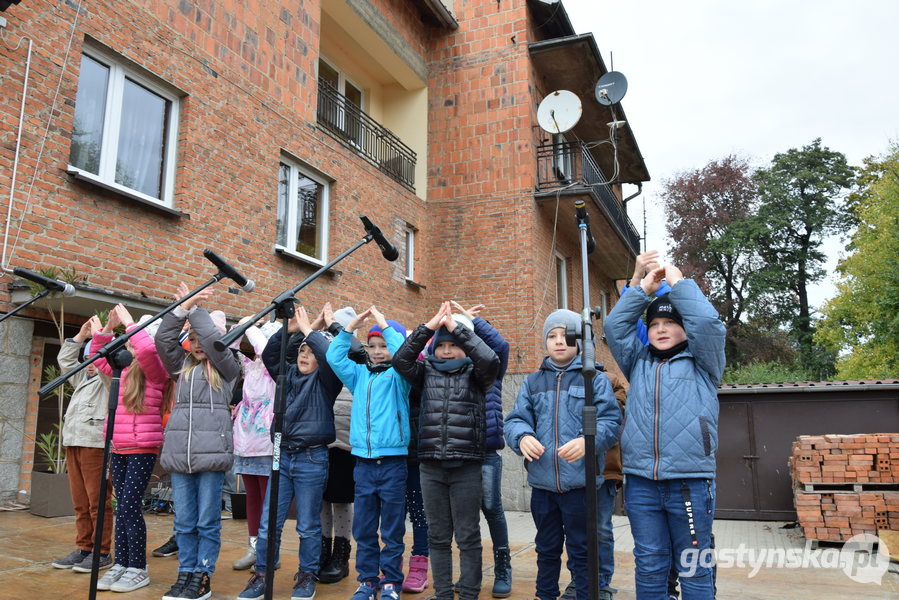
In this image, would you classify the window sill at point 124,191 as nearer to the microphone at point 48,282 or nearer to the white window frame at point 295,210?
the white window frame at point 295,210

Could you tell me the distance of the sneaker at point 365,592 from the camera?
406 cm

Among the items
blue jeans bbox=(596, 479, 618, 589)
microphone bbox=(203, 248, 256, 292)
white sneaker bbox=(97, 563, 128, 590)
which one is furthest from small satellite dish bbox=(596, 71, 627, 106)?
white sneaker bbox=(97, 563, 128, 590)

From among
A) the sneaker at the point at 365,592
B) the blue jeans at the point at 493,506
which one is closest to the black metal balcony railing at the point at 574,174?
the blue jeans at the point at 493,506

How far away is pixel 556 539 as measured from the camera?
4.04m

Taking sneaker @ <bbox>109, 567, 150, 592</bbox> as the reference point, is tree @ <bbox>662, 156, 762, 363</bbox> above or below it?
above

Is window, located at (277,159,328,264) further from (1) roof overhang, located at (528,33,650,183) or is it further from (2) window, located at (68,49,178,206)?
(1) roof overhang, located at (528,33,650,183)

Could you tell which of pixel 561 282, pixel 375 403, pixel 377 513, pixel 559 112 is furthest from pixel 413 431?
pixel 561 282

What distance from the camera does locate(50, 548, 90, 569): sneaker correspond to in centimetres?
468

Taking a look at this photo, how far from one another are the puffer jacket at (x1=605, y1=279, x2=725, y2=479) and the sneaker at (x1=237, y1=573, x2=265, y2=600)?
256cm

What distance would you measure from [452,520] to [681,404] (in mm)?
1727

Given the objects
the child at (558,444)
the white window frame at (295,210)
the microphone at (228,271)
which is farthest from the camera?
the white window frame at (295,210)

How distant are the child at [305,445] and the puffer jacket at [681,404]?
7.17ft

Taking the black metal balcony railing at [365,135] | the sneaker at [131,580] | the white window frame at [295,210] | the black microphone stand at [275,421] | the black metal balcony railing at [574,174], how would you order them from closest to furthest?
1. the black microphone stand at [275,421]
2. the sneaker at [131,580]
3. the white window frame at [295,210]
4. the black metal balcony railing at [365,135]
5. the black metal balcony railing at [574,174]

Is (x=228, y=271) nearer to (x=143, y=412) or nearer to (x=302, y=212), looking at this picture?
(x=143, y=412)
